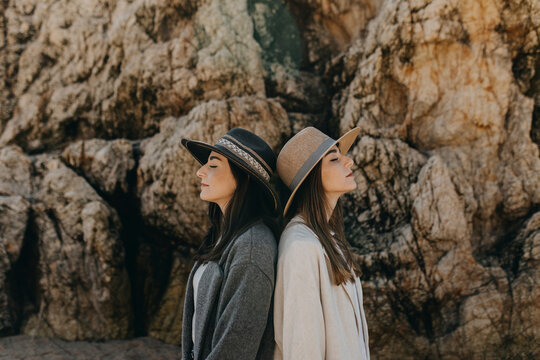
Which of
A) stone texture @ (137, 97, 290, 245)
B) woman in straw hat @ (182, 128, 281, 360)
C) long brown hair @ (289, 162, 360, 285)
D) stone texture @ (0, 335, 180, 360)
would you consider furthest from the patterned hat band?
stone texture @ (0, 335, 180, 360)

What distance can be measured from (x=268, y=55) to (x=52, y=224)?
175 inches

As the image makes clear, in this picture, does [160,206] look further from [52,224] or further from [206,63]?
[206,63]

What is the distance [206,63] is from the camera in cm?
621

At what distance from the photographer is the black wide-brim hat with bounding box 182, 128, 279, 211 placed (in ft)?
7.30

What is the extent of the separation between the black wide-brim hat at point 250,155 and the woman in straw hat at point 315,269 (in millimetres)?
101

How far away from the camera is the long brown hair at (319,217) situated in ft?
6.72

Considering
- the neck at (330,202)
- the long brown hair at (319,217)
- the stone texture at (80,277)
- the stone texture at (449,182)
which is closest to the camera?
the long brown hair at (319,217)

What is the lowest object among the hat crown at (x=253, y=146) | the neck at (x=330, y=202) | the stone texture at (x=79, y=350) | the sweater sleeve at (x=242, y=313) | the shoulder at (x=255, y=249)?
the stone texture at (x=79, y=350)

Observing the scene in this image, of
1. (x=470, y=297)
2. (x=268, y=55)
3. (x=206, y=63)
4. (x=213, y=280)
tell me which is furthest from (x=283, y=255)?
(x=268, y=55)

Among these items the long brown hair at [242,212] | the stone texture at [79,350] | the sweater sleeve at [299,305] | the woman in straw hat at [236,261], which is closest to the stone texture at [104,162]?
the stone texture at [79,350]

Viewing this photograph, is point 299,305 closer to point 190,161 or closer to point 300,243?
point 300,243

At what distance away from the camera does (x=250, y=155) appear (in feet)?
7.47

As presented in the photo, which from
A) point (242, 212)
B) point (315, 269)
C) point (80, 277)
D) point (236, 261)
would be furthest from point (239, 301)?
point (80, 277)

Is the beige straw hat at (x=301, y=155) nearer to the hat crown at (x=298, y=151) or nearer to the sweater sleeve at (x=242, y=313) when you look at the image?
the hat crown at (x=298, y=151)
